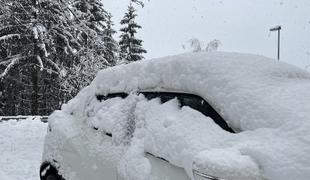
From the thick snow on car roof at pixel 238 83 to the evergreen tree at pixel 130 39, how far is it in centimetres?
4173

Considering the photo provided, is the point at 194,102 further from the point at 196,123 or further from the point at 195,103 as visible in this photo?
the point at 196,123

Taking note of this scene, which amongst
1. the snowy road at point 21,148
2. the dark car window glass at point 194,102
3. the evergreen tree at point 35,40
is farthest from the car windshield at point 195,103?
the evergreen tree at point 35,40

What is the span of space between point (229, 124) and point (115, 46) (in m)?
37.1

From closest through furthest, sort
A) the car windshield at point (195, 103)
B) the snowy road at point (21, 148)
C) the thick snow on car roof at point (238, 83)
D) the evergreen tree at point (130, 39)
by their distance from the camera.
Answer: the thick snow on car roof at point (238, 83), the car windshield at point (195, 103), the snowy road at point (21, 148), the evergreen tree at point (130, 39)

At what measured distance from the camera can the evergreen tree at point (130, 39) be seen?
45.7m

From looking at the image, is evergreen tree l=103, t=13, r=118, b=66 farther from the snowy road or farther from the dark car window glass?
the dark car window glass

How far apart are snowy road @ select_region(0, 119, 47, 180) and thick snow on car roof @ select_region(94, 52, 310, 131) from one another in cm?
472

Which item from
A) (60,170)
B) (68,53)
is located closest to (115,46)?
(68,53)

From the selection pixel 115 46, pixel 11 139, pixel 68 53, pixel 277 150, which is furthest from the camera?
pixel 115 46

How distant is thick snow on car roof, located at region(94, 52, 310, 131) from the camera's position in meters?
3.00

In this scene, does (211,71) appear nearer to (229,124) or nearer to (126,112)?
(229,124)

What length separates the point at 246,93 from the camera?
3.17 metres

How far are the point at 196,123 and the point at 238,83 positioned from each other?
415 mm

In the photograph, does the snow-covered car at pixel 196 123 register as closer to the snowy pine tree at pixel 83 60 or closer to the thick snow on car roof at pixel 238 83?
the thick snow on car roof at pixel 238 83
